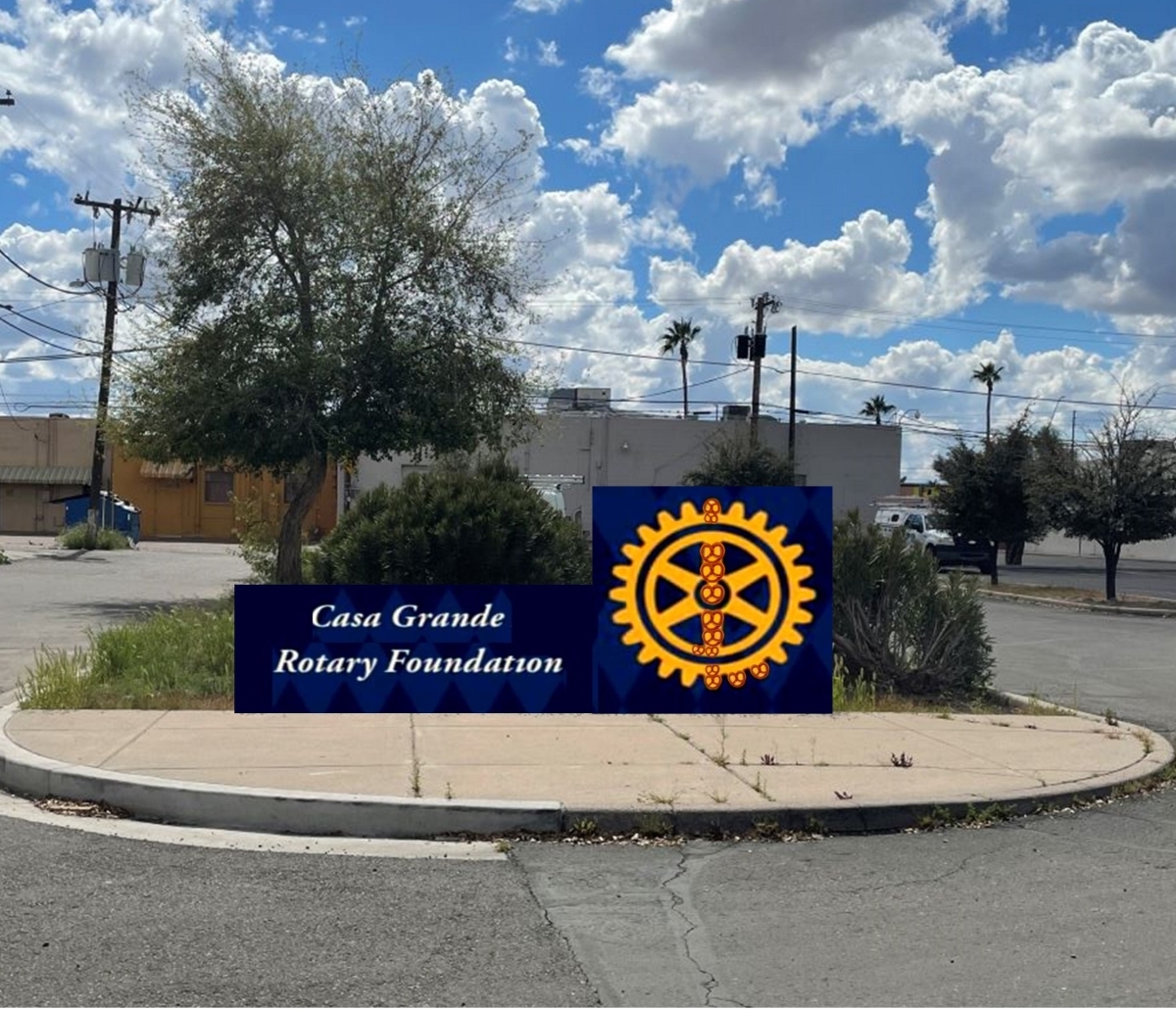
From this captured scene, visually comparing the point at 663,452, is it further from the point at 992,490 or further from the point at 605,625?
the point at 605,625

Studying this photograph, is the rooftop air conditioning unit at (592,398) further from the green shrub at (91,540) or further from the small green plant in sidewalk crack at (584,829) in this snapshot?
the small green plant in sidewalk crack at (584,829)

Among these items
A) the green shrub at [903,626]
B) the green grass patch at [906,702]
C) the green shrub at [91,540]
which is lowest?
the green shrub at [91,540]

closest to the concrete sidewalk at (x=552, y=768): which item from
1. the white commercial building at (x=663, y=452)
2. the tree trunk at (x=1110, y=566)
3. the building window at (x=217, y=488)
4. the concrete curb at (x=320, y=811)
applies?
the concrete curb at (x=320, y=811)

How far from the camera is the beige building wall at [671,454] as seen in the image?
50.5 meters

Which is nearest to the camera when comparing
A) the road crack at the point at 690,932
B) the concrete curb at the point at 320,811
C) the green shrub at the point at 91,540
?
the road crack at the point at 690,932

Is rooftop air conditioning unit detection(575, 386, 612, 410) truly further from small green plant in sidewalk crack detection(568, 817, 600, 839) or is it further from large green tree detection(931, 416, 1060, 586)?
small green plant in sidewalk crack detection(568, 817, 600, 839)

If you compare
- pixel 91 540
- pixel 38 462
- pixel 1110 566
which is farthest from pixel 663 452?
pixel 38 462

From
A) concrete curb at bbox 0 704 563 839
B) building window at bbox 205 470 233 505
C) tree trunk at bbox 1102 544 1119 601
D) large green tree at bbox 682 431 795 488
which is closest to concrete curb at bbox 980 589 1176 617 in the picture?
tree trunk at bbox 1102 544 1119 601

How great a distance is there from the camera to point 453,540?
13.8 m

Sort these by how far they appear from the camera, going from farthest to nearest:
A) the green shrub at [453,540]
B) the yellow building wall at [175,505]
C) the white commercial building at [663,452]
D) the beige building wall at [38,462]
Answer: the yellow building wall at [175,505] < the beige building wall at [38,462] < the white commercial building at [663,452] < the green shrub at [453,540]

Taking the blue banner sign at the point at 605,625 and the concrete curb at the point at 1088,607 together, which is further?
the concrete curb at the point at 1088,607

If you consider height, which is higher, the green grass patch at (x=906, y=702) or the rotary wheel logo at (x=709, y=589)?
the rotary wheel logo at (x=709, y=589)

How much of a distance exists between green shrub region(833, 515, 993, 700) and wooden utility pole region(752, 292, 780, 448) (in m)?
29.2

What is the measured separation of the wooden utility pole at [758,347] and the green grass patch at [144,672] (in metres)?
30.2
